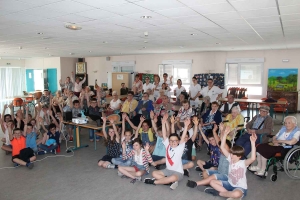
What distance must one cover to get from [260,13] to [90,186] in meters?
3.96

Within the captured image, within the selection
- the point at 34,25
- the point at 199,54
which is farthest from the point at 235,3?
the point at 199,54

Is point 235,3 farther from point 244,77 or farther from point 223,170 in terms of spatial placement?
point 244,77

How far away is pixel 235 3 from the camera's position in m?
3.49

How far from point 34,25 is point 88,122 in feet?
7.90

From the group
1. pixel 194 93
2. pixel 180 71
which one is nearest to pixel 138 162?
pixel 194 93

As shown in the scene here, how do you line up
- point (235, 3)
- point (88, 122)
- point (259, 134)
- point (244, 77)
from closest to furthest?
point (235, 3) < point (259, 134) < point (88, 122) < point (244, 77)

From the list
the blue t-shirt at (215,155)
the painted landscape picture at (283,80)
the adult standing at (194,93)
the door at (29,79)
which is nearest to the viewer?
the blue t-shirt at (215,155)

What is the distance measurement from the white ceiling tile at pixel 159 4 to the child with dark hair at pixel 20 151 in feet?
11.4

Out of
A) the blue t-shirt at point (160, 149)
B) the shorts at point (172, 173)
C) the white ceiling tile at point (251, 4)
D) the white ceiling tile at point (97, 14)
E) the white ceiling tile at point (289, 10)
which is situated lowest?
the shorts at point (172, 173)

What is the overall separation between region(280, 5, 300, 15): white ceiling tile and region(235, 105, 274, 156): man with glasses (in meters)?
1.86

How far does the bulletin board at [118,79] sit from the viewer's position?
552 inches

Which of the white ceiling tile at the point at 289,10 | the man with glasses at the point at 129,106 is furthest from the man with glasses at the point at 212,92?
the white ceiling tile at the point at 289,10

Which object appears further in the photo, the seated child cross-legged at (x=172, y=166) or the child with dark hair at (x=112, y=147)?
the child with dark hair at (x=112, y=147)

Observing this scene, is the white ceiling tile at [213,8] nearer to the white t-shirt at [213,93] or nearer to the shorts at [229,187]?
the shorts at [229,187]
